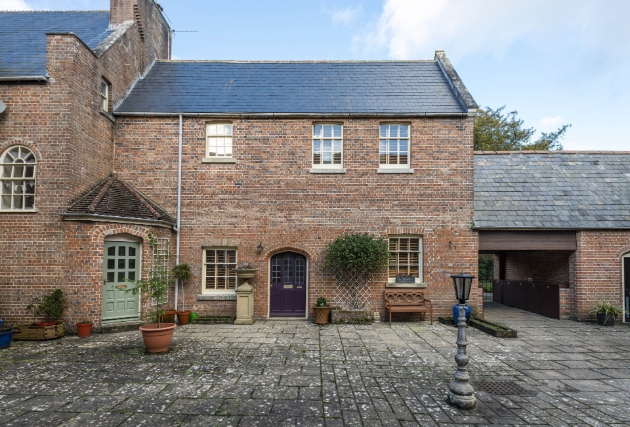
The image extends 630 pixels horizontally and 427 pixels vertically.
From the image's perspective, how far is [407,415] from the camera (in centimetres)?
→ 493

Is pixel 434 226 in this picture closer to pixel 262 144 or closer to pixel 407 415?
pixel 262 144

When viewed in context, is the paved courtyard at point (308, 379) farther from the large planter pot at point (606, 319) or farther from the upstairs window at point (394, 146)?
the upstairs window at point (394, 146)

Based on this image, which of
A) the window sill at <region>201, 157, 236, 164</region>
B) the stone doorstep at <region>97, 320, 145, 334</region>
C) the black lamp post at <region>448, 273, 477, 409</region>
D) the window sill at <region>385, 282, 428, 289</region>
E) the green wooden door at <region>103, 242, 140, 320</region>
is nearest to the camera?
the black lamp post at <region>448, 273, 477, 409</region>

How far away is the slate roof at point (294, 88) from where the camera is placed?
39.8ft

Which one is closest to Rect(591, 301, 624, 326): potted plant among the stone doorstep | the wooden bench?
the wooden bench

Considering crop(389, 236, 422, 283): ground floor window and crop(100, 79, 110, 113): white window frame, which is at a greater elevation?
crop(100, 79, 110, 113): white window frame

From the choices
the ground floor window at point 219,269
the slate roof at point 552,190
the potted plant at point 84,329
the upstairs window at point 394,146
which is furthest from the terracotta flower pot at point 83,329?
the slate roof at point 552,190

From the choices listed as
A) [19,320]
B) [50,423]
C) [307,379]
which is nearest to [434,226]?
[307,379]

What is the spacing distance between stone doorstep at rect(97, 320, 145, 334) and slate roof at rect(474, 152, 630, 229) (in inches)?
430

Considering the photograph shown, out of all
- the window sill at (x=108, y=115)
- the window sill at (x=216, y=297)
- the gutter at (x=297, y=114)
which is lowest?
the window sill at (x=216, y=297)

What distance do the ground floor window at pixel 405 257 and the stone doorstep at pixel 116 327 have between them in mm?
7891

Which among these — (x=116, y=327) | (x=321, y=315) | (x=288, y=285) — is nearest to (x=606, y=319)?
(x=321, y=315)

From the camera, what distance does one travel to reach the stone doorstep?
9.56 meters

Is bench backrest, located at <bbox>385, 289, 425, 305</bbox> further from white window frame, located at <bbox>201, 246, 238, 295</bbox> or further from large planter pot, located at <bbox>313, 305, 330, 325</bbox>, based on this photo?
white window frame, located at <bbox>201, 246, 238, 295</bbox>
